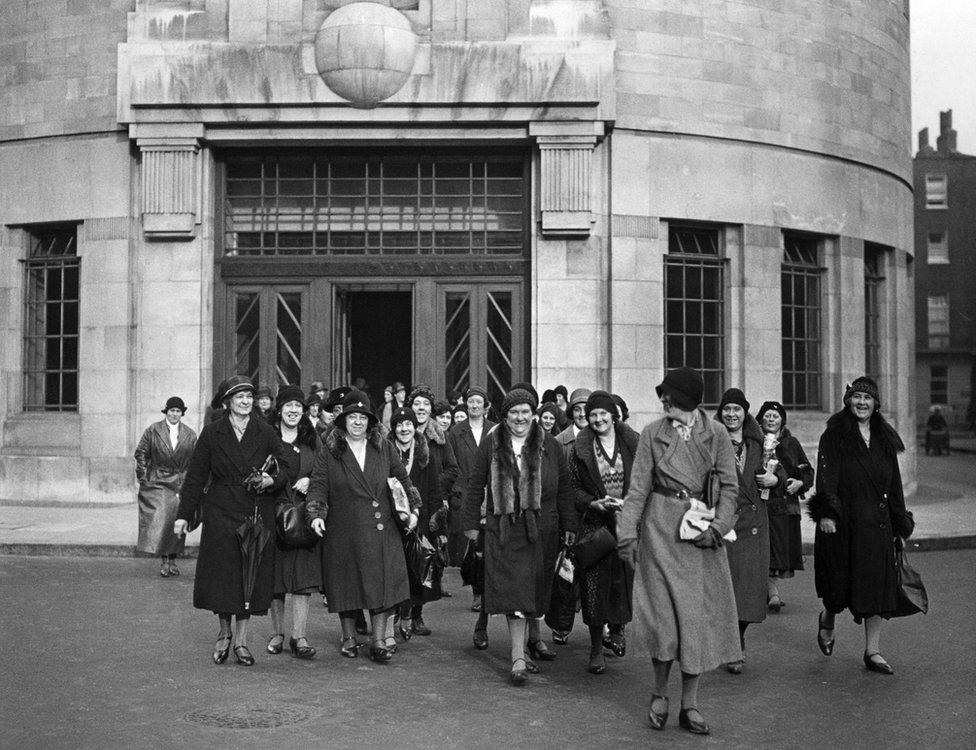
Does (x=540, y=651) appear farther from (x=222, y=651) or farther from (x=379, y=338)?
(x=379, y=338)

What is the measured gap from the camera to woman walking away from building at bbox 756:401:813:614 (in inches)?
395

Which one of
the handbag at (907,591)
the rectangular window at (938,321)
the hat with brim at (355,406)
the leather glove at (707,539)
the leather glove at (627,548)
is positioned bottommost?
the handbag at (907,591)

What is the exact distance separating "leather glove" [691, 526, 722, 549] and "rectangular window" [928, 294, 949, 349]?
59807mm

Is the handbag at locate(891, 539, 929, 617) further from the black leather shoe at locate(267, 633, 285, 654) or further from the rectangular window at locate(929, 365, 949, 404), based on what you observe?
the rectangular window at locate(929, 365, 949, 404)

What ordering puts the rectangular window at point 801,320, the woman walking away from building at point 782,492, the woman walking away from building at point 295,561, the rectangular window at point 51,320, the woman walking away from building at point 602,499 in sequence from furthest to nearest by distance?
the rectangular window at point 801,320 → the rectangular window at point 51,320 → the woman walking away from building at point 782,492 → the woman walking away from building at point 295,561 → the woman walking away from building at point 602,499

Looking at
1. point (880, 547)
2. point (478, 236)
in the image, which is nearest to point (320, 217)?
point (478, 236)

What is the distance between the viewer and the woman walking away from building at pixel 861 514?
797cm

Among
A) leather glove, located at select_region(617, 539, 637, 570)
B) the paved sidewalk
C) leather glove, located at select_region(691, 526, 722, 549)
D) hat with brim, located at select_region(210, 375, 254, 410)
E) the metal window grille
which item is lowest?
the paved sidewalk

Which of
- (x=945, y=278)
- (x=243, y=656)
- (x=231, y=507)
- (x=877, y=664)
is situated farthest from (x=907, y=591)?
(x=945, y=278)

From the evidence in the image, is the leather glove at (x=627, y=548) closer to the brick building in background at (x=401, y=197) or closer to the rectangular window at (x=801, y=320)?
the brick building in background at (x=401, y=197)

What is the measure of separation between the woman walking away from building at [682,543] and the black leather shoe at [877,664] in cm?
154

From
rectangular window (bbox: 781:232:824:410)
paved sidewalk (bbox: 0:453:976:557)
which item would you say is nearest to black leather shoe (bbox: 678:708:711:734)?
paved sidewalk (bbox: 0:453:976:557)

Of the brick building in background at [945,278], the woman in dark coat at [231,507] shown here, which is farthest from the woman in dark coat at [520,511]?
the brick building in background at [945,278]

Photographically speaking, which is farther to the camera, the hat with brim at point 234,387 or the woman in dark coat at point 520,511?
the hat with brim at point 234,387
